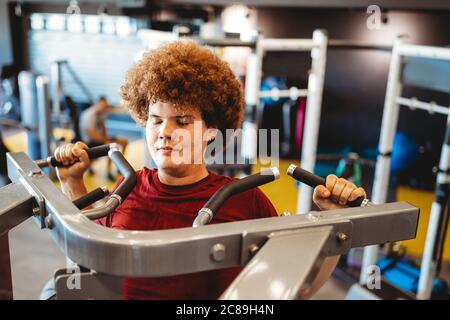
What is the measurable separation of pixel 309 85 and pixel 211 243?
318 cm

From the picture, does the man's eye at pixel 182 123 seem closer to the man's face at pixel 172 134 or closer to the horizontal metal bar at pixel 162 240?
the man's face at pixel 172 134

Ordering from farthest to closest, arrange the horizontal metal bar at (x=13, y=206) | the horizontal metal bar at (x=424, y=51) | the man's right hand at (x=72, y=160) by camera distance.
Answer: the horizontal metal bar at (x=424, y=51) → the man's right hand at (x=72, y=160) → the horizontal metal bar at (x=13, y=206)

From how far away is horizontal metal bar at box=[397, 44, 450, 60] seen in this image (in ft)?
9.59

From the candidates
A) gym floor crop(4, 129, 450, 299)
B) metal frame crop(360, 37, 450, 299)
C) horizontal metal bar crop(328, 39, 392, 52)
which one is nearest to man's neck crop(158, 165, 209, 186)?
gym floor crop(4, 129, 450, 299)

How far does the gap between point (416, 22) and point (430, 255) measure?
167 inches

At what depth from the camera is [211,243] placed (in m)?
0.71

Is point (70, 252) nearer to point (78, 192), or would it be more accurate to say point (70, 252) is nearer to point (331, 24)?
point (78, 192)

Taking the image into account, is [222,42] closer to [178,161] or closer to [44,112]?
[178,161]

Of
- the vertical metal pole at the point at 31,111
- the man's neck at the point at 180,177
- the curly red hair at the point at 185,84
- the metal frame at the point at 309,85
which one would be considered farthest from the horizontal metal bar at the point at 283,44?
the vertical metal pole at the point at 31,111

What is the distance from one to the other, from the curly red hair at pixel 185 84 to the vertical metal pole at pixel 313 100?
7.71 ft

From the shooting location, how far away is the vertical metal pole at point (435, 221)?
10.0 ft

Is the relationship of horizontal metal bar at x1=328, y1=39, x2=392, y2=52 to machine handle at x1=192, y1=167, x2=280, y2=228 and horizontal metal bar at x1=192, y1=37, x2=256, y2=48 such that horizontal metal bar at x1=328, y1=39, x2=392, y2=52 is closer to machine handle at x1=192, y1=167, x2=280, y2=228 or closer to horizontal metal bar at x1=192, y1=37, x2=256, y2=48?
horizontal metal bar at x1=192, y1=37, x2=256, y2=48

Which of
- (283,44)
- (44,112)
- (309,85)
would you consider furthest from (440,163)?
(44,112)
